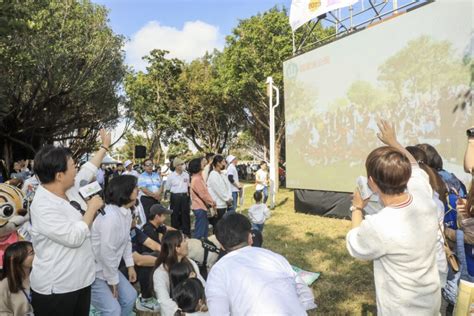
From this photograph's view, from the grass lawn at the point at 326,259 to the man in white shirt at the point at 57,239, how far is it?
271 cm

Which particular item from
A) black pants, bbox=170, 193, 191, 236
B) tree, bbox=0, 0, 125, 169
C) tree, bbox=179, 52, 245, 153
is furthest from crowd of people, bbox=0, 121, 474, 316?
tree, bbox=179, 52, 245, 153

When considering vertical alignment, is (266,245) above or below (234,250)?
below

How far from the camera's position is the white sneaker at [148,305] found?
12.6ft

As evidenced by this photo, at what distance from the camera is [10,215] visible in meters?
3.78

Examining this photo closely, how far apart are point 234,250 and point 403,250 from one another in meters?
0.84

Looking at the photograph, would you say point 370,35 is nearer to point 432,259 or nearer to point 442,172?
point 442,172

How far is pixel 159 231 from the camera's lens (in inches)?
180

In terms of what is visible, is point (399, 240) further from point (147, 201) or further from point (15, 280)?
point (147, 201)

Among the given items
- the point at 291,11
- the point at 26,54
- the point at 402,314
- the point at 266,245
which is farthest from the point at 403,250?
the point at 26,54

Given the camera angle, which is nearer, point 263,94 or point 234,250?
point 234,250

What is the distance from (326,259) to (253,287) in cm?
477

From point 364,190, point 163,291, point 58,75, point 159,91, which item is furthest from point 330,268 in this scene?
point 159,91

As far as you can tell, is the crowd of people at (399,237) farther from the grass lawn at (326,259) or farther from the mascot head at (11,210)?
the mascot head at (11,210)

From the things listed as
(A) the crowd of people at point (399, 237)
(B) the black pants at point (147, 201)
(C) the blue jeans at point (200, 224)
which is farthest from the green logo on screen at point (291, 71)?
(A) the crowd of people at point (399, 237)
